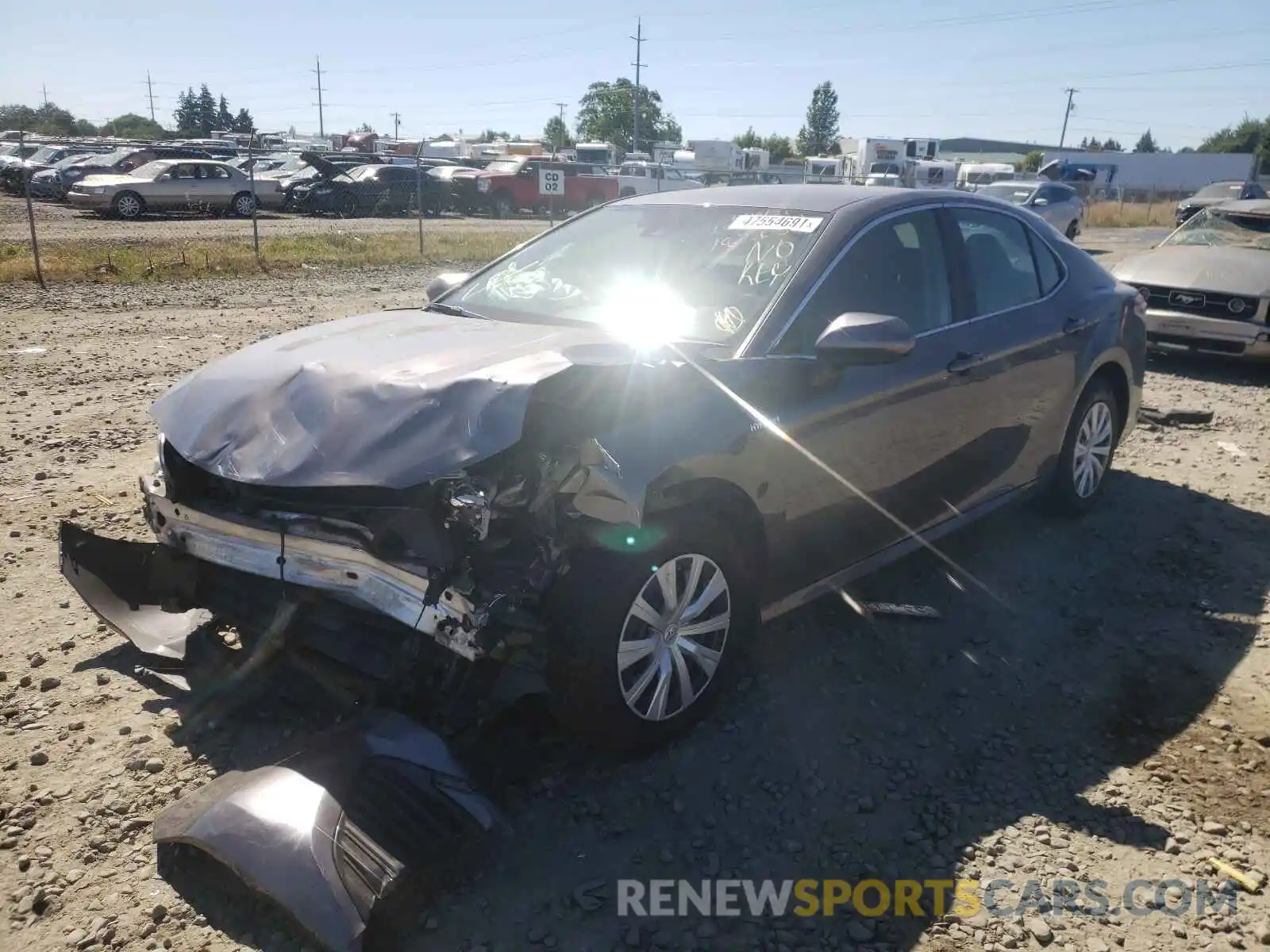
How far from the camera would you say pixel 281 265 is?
15461 millimetres

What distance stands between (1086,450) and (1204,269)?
524cm

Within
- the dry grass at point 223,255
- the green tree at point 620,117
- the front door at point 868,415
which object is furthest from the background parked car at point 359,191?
the green tree at point 620,117

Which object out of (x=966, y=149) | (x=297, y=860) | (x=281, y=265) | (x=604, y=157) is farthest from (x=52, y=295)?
(x=966, y=149)

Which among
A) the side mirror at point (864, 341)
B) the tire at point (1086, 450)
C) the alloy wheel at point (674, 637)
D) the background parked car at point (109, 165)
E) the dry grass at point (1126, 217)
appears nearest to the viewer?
the alloy wheel at point (674, 637)

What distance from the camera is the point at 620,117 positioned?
99.1 m

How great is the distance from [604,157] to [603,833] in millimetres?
49495

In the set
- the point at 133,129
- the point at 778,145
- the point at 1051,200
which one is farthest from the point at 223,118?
the point at 1051,200

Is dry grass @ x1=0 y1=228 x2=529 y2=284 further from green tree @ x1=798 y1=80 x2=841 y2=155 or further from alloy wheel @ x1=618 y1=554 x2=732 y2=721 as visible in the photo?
green tree @ x1=798 y1=80 x2=841 y2=155

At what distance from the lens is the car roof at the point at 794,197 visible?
412 centimetres

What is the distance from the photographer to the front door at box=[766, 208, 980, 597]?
139 inches

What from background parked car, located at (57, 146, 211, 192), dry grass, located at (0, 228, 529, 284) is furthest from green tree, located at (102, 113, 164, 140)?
dry grass, located at (0, 228, 529, 284)

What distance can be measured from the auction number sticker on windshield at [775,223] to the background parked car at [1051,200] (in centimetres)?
1807

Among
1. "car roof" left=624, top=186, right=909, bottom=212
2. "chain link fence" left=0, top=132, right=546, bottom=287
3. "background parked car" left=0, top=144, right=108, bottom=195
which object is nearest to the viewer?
"car roof" left=624, top=186, right=909, bottom=212

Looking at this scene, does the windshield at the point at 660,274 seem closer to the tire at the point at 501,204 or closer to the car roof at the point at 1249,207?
the car roof at the point at 1249,207
